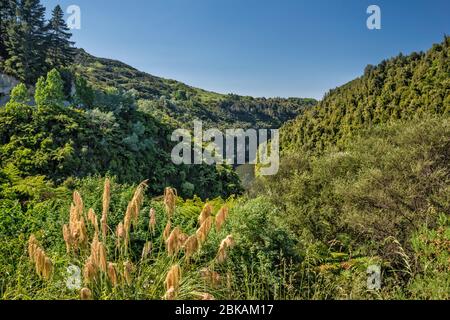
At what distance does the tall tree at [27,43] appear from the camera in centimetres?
4653

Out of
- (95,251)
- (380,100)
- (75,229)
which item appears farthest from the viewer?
(380,100)

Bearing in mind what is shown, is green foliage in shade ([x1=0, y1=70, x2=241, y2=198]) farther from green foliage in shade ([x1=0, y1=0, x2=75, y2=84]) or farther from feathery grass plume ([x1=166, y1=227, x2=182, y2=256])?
feathery grass plume ([x1=166, y1=227, x2=182, y2=256])

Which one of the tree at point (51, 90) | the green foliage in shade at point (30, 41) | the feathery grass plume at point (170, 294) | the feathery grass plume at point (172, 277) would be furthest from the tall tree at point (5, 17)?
the feathery grass plume at point (170, 294)

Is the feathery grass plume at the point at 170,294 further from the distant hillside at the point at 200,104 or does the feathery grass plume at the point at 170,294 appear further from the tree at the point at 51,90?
the distant hillside at the point at 200,104

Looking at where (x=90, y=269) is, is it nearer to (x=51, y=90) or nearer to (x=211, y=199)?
(x=211, y=199)

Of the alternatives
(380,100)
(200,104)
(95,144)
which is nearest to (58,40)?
(95,144)

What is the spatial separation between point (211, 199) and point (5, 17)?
41.9 metres

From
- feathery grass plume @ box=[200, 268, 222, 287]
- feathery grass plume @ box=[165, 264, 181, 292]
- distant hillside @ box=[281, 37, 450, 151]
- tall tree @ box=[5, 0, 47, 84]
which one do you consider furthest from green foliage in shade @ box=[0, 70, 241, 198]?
feathery grass plume @ box=[165, 264, 181, 292]

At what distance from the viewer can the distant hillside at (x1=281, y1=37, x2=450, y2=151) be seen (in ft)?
147

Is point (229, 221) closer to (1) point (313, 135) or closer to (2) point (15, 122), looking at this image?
(2) point (15, 122)

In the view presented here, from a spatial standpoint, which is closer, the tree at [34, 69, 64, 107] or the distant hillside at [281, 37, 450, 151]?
the tree at [34, 69, 64, 107]

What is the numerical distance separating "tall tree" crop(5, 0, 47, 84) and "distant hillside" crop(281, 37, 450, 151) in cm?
3363

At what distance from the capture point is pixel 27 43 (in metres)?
47.8

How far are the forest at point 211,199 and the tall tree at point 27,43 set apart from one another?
8.7 inches
